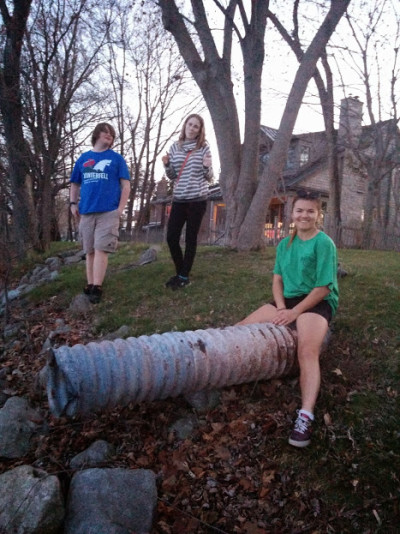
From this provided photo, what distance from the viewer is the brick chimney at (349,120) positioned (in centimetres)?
1780

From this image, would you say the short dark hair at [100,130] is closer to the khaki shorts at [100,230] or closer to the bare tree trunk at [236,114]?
the khaki shorts at [100,230]

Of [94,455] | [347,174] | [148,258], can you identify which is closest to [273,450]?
[94,455]

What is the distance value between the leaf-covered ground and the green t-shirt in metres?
0.64

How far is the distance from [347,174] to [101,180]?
23379 millimetres

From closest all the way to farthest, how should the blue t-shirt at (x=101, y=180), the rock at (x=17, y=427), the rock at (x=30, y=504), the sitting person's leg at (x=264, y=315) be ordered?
the rock at (x=30, y=504) < the rock at (x=17, y=427) < the sitting person's leg at (x=264, y=315) < the blue t-shirt at (x=101, y=180)

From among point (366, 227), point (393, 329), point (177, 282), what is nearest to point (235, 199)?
point (177, 282)

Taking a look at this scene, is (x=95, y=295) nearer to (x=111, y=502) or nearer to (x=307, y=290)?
(x=307, y=290)

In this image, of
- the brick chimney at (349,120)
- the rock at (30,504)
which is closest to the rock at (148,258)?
the rock at (30,504)

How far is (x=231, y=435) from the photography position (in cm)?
320

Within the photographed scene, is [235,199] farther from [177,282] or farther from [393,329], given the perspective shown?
[393,329]

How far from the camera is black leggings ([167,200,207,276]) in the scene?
564 cm

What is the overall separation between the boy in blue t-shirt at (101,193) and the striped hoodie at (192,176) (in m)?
0.68

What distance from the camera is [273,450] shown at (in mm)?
2996

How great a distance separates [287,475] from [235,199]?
6.27 meters
